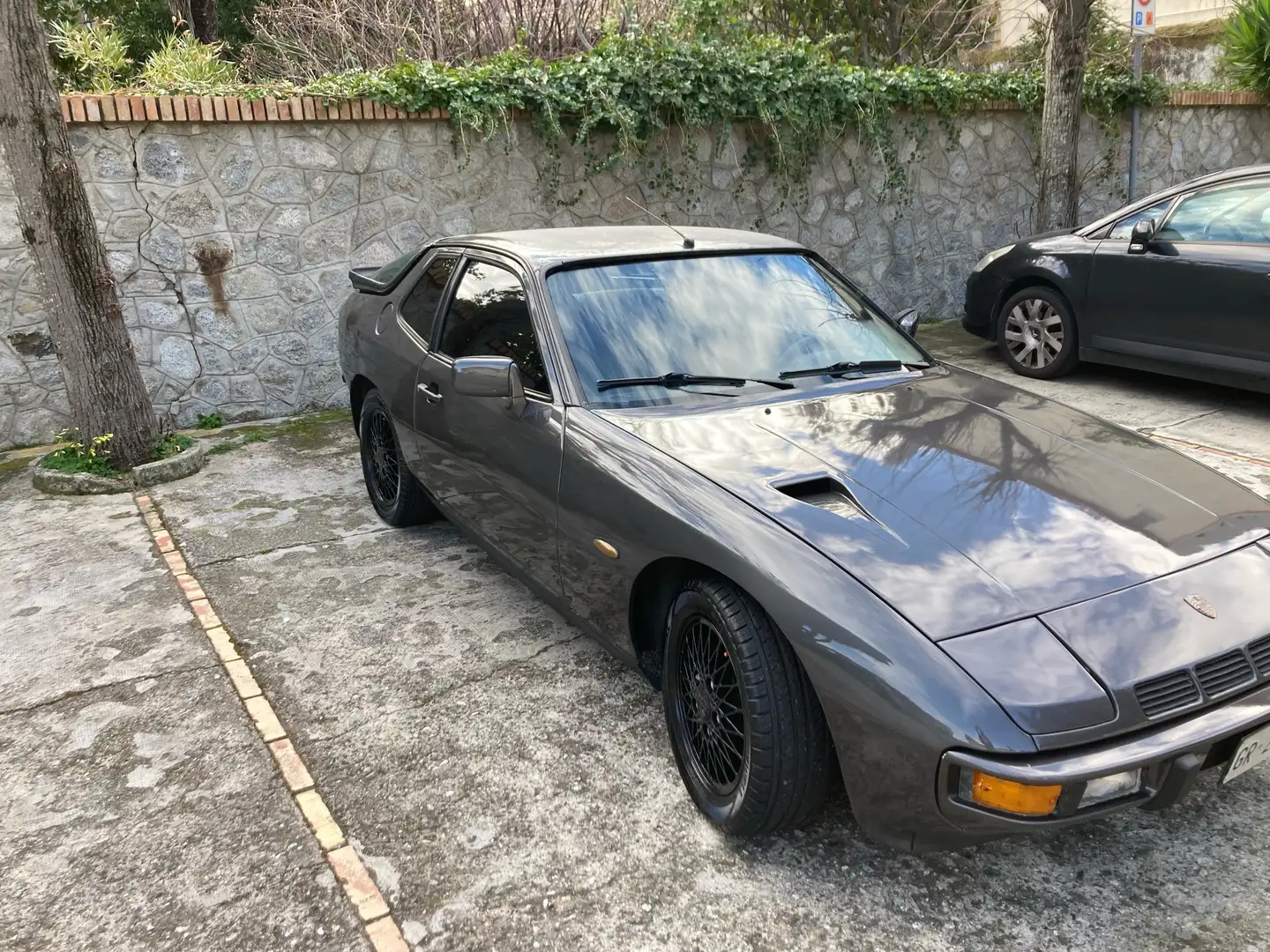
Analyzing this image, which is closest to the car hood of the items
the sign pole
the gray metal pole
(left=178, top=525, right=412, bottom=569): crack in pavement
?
(left=178, top=525, right=412, bottom=569): crack in pavement

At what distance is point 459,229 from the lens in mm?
7371

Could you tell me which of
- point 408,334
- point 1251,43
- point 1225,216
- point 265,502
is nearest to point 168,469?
point 265,502

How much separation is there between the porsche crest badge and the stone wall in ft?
Answer: 20.4

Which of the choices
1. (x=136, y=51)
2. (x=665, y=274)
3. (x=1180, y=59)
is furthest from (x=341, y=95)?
(x=1180, y=59)

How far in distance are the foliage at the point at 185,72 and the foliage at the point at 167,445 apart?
92.4 inches

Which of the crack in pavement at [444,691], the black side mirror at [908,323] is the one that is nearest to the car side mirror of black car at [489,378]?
the crack in pavement at [444,691]

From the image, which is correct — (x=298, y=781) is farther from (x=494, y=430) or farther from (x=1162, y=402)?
(x=1162, y=402)

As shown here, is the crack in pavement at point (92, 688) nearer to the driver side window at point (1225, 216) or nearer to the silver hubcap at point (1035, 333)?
the silver hubcap at point (1035, 333)

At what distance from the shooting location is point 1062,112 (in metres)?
8.75

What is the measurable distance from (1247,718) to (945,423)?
3.84 feet

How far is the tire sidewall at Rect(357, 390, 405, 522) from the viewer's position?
452cm

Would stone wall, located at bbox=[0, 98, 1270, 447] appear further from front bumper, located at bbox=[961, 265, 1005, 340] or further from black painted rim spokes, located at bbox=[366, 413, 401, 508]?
black painted rim spokes, located at bbox=[366, 413, 401, 508]

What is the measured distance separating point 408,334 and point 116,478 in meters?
2.54

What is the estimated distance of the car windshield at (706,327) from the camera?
3.09 m
